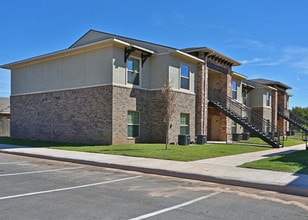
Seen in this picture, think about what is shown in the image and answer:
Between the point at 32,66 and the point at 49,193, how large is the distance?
2013 cm

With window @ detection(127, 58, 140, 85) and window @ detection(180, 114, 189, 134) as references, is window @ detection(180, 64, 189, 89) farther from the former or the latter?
window @ detection(127, 58, 140, 85)

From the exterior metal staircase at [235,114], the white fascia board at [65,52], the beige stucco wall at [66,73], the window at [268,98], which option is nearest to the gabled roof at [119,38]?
the white fascia board at [65,52]

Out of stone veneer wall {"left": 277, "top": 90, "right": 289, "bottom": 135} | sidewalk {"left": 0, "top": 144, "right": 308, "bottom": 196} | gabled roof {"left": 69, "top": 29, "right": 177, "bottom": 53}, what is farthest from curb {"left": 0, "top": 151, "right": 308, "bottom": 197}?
stone veneer wall {"left": 277, "top": 90, "right": 289, "bottom": 135}

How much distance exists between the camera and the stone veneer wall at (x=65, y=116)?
776 inches

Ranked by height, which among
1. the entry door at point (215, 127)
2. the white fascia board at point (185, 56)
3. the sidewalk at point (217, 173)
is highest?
the white fascia board at point (185, 56)

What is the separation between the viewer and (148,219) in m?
5.37

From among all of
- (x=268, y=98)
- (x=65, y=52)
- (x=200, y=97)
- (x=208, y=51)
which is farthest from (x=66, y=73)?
(x=268, y=98)

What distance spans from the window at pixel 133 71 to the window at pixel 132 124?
2.12 meters

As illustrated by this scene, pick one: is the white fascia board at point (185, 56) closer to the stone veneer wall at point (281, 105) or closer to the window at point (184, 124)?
the window at point (184, 124)

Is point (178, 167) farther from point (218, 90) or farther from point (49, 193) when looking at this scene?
point (218, 90)

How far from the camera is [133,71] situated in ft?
68.7

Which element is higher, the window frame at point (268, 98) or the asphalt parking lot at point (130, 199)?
the window frame at point (268, 98)

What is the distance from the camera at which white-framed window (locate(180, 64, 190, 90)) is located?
22961 millimetres

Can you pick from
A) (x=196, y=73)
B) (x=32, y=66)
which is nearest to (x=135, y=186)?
(x=196, y=73)
